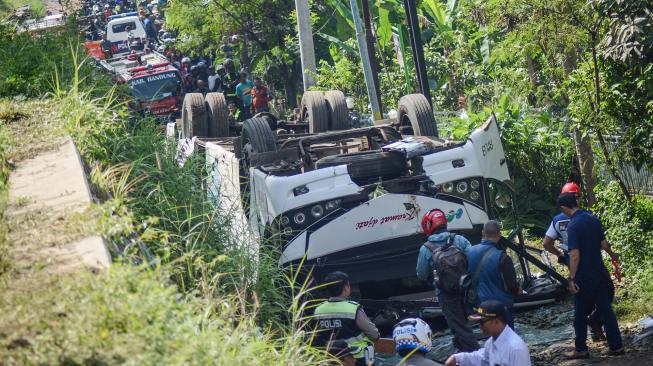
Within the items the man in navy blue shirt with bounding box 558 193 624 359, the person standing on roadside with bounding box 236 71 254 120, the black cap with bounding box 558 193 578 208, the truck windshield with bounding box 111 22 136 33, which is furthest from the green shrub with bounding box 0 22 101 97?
the truck windshield with bounding box 111 22 136 33

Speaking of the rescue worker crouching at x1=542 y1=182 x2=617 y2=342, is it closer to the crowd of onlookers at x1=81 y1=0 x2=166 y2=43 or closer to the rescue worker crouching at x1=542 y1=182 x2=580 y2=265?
the rescue worker crouching at x1=542 y1=182 x2=580 y2=265

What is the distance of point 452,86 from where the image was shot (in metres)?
24.5

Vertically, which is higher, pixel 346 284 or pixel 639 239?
pixel 346 284

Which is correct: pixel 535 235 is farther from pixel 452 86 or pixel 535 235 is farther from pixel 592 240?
pixel 452 86

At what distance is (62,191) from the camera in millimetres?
7223

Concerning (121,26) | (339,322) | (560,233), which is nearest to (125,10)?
(121,26)

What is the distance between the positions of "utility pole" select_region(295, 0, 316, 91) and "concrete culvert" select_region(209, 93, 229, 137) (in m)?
5.05

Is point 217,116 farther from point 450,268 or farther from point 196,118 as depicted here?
point 450,268

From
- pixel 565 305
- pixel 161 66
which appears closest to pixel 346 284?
pixel 565 305

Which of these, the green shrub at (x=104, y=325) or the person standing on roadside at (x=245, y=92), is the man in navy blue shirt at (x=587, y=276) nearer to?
the green shrub at (x=104, y=325)

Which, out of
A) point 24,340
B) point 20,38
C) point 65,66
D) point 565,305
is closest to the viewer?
point 24,340

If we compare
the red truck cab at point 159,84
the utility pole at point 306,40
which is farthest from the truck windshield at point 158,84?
the utility pole at point 306,40

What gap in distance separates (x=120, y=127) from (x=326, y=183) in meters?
2.06

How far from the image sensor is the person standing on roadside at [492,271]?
8906 millimetres
